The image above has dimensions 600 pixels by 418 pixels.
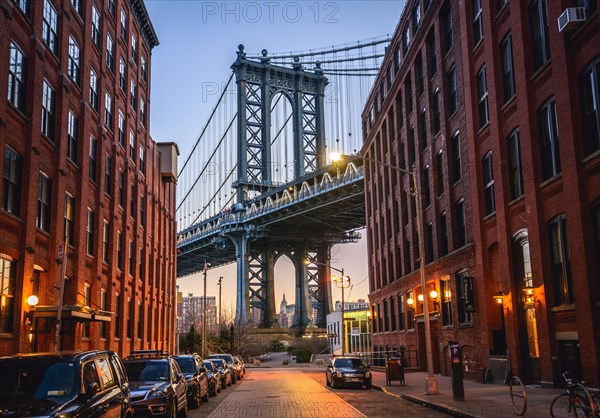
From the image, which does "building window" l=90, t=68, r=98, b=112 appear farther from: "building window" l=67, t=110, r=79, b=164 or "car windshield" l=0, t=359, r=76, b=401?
"car windshield" l=0, t=359, r=76, b=401

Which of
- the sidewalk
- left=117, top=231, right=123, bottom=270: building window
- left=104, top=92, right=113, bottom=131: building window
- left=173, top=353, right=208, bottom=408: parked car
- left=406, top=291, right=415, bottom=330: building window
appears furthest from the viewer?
left=406, top=291, right=415, bottom=330: building window

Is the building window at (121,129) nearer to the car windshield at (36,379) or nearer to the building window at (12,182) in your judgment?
the building window at (12,182)

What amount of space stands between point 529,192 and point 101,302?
20.5 metres

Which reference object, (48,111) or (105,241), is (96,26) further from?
(105,241)

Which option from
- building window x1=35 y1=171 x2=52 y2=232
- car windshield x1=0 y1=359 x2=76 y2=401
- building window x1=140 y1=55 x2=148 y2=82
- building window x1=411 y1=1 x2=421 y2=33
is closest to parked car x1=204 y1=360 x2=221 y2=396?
building window x1=35 y1=171 x2=52 y2=232

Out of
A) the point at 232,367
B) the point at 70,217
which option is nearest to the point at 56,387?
the point at 70,217

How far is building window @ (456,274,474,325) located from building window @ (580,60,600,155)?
420 inches

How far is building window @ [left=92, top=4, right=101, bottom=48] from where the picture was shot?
34.1 m

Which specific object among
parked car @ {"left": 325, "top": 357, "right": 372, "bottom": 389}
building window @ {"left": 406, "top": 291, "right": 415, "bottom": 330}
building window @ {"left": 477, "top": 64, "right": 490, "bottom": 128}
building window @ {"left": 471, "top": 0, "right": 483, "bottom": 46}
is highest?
building window @ {"left": 471, "top": 0, "right": 483, "bottom": 46}

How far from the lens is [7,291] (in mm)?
22250

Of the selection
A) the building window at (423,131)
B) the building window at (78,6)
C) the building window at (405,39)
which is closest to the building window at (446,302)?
the building window at (423,131)

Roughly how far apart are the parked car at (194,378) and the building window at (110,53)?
19385 millimetres

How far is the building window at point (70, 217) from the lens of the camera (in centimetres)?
2869

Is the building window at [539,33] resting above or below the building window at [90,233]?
above
